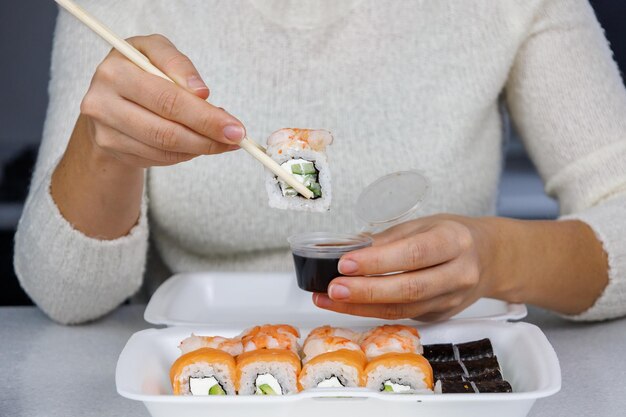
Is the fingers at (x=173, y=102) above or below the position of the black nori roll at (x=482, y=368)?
above

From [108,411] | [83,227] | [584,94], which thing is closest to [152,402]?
[108,411]

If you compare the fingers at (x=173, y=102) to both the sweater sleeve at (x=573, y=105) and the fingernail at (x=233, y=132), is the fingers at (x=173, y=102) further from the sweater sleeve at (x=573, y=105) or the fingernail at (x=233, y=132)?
the sweater sleeve at (x=573, y=105)

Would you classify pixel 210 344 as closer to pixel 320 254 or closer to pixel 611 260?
pixel 320 254

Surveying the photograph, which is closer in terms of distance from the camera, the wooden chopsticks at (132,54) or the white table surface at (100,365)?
the wooden chopsticks at (132,54)

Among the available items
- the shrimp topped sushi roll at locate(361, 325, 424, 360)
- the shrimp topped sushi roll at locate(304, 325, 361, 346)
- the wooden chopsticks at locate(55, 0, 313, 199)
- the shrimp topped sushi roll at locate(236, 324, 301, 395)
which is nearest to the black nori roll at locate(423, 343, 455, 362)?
the shrimp topped sushi roll at locate(361, 325, 424, 360)

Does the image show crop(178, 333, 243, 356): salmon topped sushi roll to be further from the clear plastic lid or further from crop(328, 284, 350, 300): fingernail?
the clear plastic lid

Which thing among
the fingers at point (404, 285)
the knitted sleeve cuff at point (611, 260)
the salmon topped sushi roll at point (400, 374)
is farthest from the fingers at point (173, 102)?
the knitted sleeve cuff at point (611, 260)

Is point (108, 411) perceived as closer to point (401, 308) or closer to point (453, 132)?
point (401, 308)
